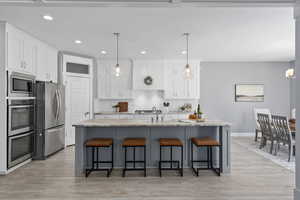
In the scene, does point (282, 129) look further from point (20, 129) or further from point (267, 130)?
point (20, 129)

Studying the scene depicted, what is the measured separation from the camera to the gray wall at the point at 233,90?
707cm

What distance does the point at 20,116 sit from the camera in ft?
12.7

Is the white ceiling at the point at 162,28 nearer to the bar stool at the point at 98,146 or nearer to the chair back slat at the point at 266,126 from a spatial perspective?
the chair back slat at the point at 266,126

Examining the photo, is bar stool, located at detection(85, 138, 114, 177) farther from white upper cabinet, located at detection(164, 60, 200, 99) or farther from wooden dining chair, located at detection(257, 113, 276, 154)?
wooden dining chair, located at detection(257, 113, 276, 154)

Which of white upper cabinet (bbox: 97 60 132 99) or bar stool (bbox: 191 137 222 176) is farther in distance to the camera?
white upper cabinet (bbox: 97 60 132 99)

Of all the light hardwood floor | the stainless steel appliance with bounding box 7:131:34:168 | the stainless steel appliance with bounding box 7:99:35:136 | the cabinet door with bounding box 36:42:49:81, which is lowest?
the light hardwood floor

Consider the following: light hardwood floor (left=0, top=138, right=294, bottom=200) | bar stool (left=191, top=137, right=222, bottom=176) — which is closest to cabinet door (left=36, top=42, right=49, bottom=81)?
light hardwood floor (left=0, top=138, right=294, bottom=200)

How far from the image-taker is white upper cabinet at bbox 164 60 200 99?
6.67 metres

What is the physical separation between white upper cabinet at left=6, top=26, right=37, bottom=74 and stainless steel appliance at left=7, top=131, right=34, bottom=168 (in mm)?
1243

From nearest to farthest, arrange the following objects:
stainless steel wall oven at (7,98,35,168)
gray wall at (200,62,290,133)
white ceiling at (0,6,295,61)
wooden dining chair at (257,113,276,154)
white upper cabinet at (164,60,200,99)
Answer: white ceiling at (0,6,295,61) → stainless steel wall oven at (7,98,35,168) → wooden dining chair at (257,113,276,154) → white upper cabinet at (164,60,200,99) → gray wall at (200,62,290,133)

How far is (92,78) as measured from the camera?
20.5 feet

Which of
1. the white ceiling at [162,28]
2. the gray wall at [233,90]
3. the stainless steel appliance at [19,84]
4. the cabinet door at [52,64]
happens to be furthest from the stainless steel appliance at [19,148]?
the gray wall at [233,90]

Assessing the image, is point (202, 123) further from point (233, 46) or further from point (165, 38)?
point (233, 46)

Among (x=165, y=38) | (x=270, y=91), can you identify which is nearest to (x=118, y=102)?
(x=165, y=38)
